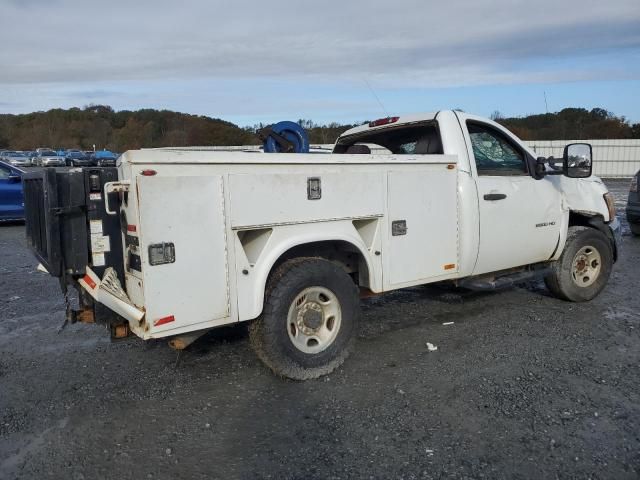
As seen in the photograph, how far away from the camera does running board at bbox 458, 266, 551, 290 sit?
17.9 feet

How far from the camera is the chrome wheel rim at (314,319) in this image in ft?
14.0

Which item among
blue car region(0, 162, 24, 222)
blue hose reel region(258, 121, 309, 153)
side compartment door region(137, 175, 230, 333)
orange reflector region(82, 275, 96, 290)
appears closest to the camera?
side compartment door region(137, 175, 230, 333)

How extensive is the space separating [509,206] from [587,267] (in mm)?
1655

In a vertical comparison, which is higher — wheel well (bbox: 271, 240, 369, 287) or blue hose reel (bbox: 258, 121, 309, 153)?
blue hose reel (bbox: 258, 121, 309, 153)

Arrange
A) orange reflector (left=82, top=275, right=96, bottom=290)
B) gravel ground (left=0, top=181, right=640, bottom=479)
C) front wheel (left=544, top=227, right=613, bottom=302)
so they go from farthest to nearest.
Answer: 1. front wheel (left=544, top=227, right=613, bottom=302)
2. orange reflector (left=82, top=275, right=96, bottom=290)
3. gravel ground (left=0, top=181, right=640, bottom=479)

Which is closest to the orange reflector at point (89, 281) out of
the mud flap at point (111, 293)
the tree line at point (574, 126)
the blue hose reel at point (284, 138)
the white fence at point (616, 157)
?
the mud flap at point (111, 293)

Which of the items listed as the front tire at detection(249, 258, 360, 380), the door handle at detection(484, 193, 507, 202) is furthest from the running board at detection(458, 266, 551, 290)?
the front tire at detection(249, 258, 360, 380)

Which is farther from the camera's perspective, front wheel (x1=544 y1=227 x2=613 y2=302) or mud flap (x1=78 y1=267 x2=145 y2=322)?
front wheel (x1=544 y1=227 x2=613 y2=302)

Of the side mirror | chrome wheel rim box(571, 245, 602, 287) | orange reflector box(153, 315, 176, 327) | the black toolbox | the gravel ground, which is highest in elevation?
the side mirror

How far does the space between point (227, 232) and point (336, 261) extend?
1350 millimetres

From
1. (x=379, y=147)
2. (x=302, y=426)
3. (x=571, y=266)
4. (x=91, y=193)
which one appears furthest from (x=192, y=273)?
(x=571, y=266)

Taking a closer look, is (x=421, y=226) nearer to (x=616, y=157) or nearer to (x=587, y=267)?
(x=587, y=267)

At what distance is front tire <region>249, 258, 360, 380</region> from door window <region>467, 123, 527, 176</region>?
198cm

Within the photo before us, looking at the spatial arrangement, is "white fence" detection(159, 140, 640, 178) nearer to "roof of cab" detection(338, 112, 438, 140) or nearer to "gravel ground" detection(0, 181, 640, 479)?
"roof of cab" detection(338, 112, 438, 140)
